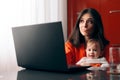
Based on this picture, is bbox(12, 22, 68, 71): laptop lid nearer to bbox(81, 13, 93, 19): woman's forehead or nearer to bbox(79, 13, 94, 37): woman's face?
bbox(79, 13, 94, 37): woman's face

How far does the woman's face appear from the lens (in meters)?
1.74

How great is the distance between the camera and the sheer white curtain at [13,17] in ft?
7.40

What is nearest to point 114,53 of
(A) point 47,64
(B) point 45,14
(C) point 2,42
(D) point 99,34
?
(A) point 47,64

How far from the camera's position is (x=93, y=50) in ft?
5.67

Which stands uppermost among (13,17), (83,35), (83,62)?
(13,17)

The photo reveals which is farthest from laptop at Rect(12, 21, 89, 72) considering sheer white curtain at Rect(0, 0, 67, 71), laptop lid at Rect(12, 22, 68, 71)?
sheer white curtain at Rect(0, 0, 67, 71)

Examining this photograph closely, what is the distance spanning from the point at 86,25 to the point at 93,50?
192 mm

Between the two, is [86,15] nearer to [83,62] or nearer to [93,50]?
[93,50]

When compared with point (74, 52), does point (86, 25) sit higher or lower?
higher

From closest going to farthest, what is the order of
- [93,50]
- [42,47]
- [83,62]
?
[42,47] < [83,62] < [93,50]

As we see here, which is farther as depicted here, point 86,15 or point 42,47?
point 86,15

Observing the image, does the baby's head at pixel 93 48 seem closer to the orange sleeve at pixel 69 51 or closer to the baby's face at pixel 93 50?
the baby's face at pixel 93 50

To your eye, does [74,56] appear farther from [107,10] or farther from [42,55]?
[107,10]

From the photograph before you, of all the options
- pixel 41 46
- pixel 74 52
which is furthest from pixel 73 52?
pixel 41 46
